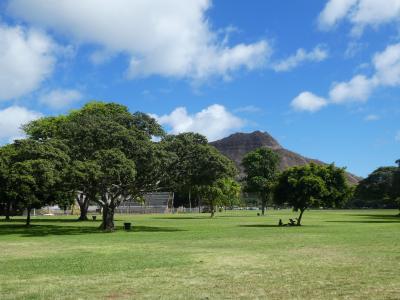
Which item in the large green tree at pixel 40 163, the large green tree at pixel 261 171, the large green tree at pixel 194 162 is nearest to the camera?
the large green tree at pixel 40 163

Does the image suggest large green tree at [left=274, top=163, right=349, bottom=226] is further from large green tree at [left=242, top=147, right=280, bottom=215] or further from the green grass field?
large green tree at [left=242, top=147, right=280, bottom=215]

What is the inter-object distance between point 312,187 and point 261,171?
47.6m

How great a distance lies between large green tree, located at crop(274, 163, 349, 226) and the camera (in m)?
44.1

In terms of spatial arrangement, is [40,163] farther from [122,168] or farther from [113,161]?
[122,168]

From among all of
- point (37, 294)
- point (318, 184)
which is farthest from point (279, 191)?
point (37, 294)

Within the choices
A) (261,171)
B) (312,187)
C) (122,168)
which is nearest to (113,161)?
(122,168)

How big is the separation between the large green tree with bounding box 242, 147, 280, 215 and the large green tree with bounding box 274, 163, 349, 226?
4206 centimetres

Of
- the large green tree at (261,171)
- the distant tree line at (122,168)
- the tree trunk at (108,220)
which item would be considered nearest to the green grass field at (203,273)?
the distant tree line at (122,168)

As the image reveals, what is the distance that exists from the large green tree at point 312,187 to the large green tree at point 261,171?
138ft

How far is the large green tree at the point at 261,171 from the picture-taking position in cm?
8912

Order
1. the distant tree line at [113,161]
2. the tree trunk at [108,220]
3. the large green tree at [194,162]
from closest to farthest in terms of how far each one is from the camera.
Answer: the distant tree line at [113,161]
the large green tree at [194,162]
the tree trunk at [108,220]

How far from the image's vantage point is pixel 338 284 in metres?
12.0

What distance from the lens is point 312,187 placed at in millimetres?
43938

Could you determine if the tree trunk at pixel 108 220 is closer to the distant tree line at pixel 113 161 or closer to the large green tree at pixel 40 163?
the distant tree line at pixel 113 161
